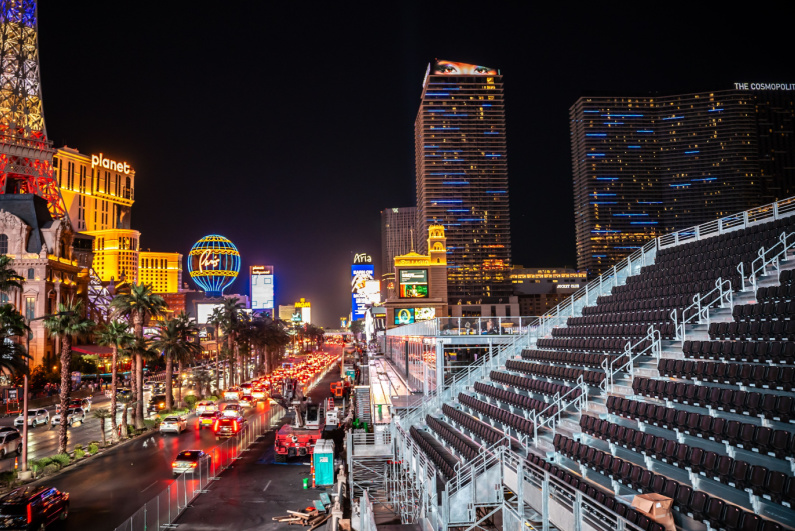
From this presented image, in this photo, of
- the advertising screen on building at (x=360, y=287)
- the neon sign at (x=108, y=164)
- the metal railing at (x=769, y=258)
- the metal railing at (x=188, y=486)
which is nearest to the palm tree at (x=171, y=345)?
the metal railing at (x=188, y=486)

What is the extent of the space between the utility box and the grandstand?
2.94 m

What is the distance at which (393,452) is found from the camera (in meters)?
26.3

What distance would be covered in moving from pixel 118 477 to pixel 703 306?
24.9 meters

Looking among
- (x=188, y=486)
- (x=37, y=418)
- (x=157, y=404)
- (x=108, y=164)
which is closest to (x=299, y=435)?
(x=188, y=486)

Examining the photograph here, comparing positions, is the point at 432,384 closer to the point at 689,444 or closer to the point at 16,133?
the point at 689,444

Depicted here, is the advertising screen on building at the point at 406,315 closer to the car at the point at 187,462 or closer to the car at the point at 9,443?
the car at the point at 9,443

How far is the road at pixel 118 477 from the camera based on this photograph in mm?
21078

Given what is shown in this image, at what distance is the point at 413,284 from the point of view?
83.4 metres

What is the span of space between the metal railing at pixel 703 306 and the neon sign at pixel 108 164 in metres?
195

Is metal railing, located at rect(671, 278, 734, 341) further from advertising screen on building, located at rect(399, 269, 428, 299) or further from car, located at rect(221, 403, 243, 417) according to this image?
advertising screen on building, located at rect(399, 269, 428, 299)

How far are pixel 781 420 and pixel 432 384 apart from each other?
75.7ft

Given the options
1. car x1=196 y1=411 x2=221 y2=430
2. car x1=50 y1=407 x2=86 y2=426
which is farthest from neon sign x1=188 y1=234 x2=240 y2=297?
car x1=196 y1=411 x2=221 y2=430

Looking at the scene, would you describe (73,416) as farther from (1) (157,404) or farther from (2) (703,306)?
(2) (703,306)

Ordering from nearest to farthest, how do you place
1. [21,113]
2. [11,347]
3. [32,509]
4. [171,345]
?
[32,509] → [11,347] → [171,345] → [21,113]
